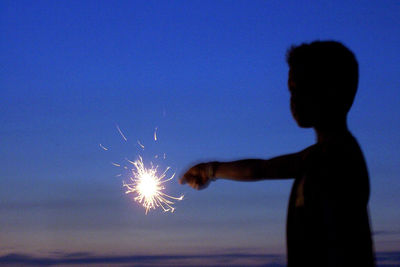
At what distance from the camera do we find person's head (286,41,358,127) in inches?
166

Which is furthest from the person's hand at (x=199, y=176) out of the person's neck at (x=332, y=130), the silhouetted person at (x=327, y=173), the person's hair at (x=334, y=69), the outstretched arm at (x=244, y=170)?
the person's hair at (x=334, y=69)

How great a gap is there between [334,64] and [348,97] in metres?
0.25

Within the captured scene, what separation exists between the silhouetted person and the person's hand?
130 cm

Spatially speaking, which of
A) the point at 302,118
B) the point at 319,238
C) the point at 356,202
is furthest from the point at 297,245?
the point at 302,118

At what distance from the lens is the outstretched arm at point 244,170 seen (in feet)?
16.1

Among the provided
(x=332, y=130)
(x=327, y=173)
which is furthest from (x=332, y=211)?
(x=332, y=130)

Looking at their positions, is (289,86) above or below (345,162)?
above

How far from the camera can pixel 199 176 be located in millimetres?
5559

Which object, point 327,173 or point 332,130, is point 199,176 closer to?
point 332,130

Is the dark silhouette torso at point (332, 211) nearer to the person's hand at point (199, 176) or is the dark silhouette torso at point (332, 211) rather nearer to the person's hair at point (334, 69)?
the person's hair at point (334, 69)

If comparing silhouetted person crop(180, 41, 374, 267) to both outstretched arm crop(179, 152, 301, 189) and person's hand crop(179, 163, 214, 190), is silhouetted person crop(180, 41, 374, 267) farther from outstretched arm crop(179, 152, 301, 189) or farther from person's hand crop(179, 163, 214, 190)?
person's hand crop(179, 163, 214, 190)

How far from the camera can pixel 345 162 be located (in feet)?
12.9

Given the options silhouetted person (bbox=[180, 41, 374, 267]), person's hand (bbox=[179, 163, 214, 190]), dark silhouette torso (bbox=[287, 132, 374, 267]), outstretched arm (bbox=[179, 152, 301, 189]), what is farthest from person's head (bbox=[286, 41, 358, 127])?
person's hand (bbox=[179, 163, 214, 190])

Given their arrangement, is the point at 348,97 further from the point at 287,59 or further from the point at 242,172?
the point at 242,172
